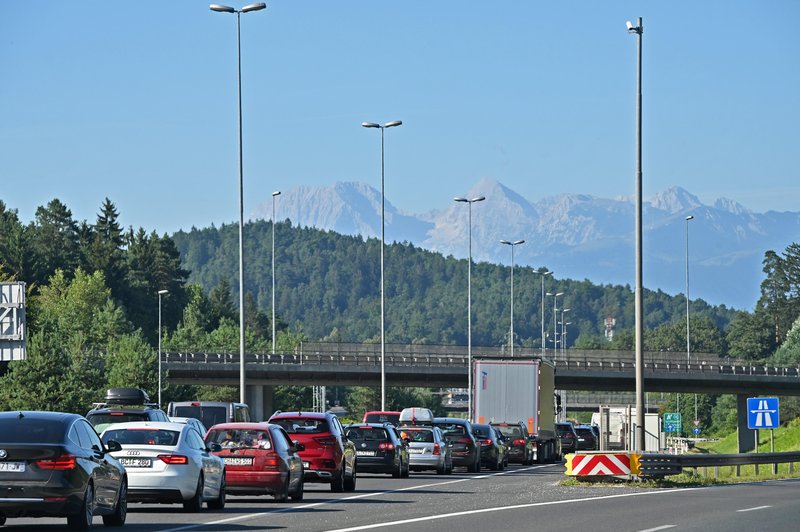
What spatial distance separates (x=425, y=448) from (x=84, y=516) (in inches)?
968

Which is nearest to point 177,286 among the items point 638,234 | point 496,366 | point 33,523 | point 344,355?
point 344,355

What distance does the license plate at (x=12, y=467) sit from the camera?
62.6ft

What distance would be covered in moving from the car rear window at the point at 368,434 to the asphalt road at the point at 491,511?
132 inches

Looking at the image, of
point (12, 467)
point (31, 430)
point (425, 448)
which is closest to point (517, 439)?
point (425, 448)

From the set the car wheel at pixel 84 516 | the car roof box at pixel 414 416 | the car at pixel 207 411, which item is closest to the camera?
the car wheel at pixel 84 516

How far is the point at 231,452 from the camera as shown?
27891mm

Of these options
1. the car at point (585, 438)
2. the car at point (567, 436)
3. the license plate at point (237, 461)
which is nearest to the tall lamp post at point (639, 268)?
the license plate at point (237, 461)

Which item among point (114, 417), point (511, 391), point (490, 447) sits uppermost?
point (114, 417)

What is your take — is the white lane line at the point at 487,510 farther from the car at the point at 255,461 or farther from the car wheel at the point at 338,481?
the car wheel at the point at 338,481

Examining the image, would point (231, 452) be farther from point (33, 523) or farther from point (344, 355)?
point (344, 355)

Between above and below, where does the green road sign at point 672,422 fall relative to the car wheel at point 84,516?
below

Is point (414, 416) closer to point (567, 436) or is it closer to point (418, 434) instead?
point (418, 434)

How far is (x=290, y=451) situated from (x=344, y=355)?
76857mm

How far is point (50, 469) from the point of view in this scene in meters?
19.2
